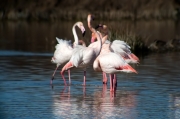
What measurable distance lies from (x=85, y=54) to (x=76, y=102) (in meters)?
2.01

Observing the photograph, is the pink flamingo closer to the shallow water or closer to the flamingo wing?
the flamingo wing

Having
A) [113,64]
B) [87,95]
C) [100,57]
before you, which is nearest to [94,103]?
[87,95]

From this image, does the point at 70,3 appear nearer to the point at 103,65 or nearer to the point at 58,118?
the point at 103,65

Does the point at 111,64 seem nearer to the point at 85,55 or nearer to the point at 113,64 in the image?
the point at 113,64

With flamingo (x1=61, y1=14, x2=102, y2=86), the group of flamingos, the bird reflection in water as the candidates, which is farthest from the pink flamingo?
the bird reflection in water

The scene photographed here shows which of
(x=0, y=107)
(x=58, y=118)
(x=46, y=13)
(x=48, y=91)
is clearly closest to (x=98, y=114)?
(x=58, y=118)

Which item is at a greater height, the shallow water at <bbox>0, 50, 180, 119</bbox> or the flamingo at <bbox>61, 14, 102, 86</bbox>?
the flamingo at <bbox>61, 14, 102, 86</bbox>

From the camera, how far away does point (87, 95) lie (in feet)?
40.5

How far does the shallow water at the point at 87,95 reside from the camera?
10.3 m

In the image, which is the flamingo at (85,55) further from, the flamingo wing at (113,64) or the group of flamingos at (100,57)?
the flamingo wing at (113,64)

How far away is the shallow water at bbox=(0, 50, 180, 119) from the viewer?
10.3 metres

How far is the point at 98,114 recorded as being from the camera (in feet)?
33.6

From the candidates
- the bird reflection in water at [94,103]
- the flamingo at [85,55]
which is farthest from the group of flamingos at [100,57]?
the bird reflection in water at [94,103]

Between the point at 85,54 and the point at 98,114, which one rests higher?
the point at 85,54
